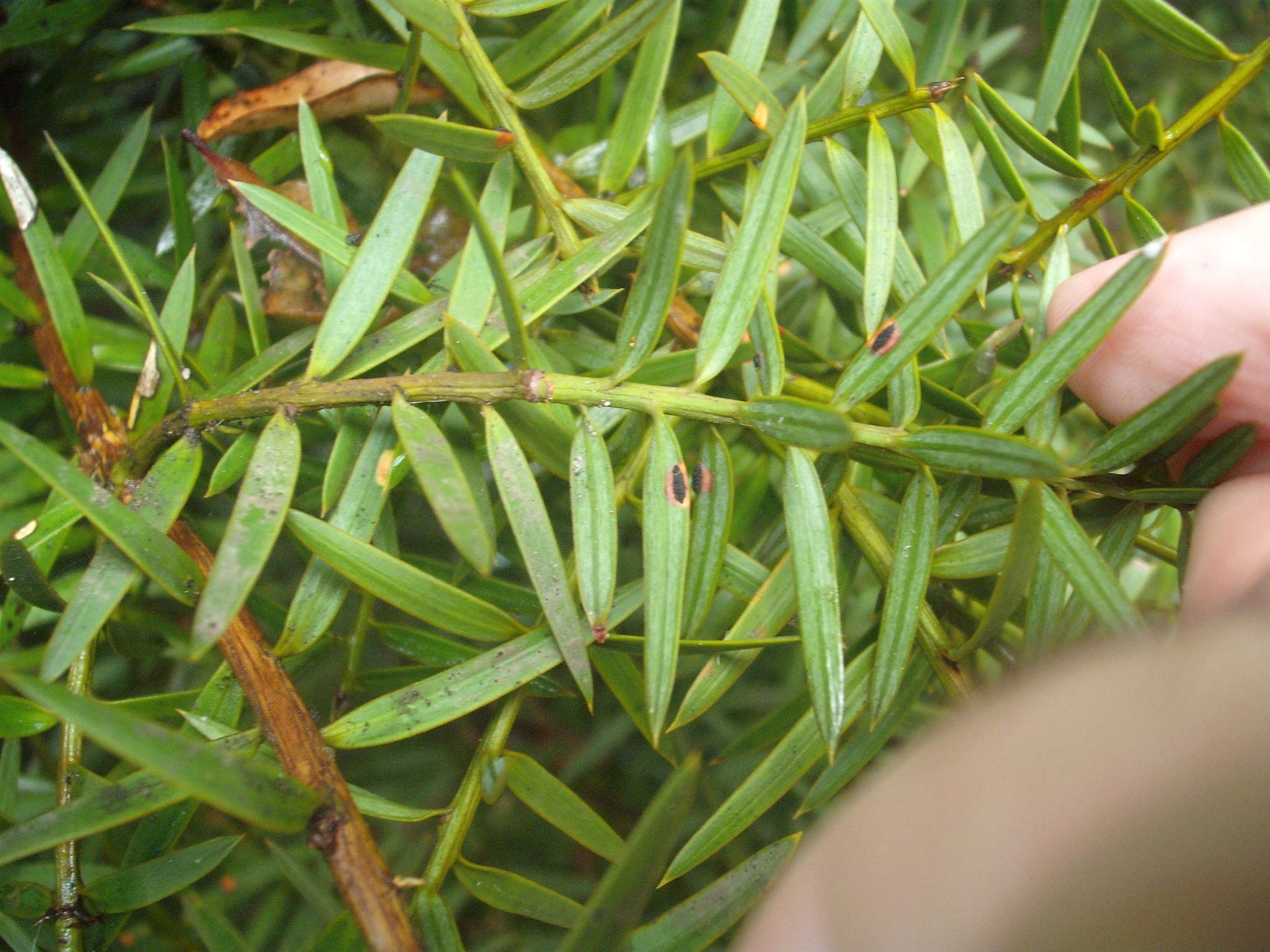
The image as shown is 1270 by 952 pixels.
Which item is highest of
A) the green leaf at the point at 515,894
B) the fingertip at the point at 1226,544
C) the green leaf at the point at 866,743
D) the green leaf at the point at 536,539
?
the fingertip at the point at 1226,544

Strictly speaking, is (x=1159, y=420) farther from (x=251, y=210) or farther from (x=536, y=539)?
(x=251, y=210)

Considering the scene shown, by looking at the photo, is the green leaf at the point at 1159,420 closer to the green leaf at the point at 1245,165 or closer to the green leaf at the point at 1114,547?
the green leaf at the point at 1114,547

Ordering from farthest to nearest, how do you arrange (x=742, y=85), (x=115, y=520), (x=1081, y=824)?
(x=742, y=85)
(x=115, y=520)
(x=1081, y=824)

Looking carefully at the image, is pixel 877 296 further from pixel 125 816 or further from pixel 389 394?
pixel 125 816

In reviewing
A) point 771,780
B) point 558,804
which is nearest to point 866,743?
point 771,780

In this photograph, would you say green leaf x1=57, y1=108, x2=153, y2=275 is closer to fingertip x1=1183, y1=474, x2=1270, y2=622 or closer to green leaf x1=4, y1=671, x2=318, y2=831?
green leaf x1=4, y1=671, x2=318, y2=831

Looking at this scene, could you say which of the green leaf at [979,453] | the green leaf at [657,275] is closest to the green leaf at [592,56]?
the green leaf at [657,275]
